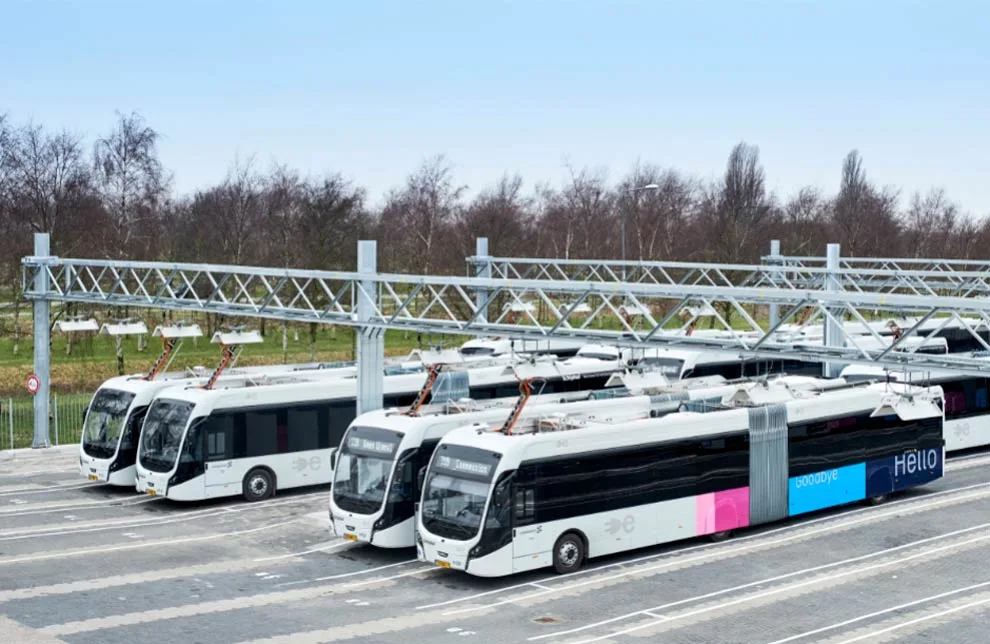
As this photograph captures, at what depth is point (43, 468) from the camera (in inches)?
1293

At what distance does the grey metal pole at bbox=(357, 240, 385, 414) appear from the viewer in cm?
2602

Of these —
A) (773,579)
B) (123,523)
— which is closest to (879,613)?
(773,579)

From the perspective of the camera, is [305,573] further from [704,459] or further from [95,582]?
[704,459]

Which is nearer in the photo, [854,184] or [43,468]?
[43,468]

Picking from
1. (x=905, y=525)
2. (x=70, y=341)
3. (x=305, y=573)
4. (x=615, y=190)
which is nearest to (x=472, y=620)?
(x=305, y=573)

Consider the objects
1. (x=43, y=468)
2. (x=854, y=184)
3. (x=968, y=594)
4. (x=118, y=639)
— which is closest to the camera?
(x=118, y=639)

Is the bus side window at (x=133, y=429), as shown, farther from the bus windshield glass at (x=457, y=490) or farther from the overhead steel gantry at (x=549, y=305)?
the bus windshield glass at (x=457, y=490)

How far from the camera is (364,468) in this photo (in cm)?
2294

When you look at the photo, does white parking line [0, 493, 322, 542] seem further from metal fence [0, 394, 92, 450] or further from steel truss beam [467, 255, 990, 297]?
metal fence [0, 394, 92, 450]

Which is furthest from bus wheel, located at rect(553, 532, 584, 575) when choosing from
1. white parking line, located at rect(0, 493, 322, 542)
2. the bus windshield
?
the bus windshield

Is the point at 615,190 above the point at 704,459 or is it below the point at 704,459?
above

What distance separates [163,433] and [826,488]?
12.9m

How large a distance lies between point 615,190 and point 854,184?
18.0m

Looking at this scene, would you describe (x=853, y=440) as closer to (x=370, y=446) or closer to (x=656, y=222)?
(x=370, y=446)
